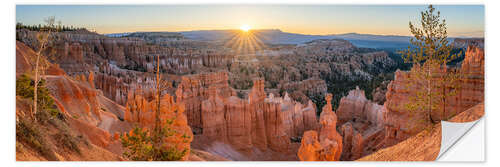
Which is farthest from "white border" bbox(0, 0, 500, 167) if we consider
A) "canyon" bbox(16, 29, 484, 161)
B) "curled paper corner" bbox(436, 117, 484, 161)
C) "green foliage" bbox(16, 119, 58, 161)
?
"green foliage" bbox(16, 119, 58, 161)

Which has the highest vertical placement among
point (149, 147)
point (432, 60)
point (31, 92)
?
point (432, 60)

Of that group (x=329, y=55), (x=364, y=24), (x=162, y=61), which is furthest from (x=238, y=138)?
(x=162, y=61)

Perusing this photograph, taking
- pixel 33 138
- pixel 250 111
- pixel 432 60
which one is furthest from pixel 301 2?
pixel 250 111

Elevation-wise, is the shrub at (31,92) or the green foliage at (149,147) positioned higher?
the shrub at (31,92)

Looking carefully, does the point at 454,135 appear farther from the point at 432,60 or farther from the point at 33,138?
the point at 33,138

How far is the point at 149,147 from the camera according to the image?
678 centimetres

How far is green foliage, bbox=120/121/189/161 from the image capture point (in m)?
6.66

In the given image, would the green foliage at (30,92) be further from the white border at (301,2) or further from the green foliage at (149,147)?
the green foliage at (149,147)

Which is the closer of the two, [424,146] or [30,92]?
[30,92]

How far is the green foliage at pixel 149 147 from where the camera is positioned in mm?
6664

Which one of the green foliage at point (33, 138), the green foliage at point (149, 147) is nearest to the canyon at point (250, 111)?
the green foliage at point (149, 147)

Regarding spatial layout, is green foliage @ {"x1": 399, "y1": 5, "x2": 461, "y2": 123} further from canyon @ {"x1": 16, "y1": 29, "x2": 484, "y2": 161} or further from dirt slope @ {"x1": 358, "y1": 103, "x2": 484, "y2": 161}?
dirt slope @ {"x1": 358, "y1": 103, "x2": 484, "y2": 161}

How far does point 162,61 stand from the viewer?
38.2m

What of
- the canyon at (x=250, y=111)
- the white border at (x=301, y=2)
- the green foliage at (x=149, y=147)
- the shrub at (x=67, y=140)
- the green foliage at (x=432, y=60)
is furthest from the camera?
the canyon at (x=250, y=111)
